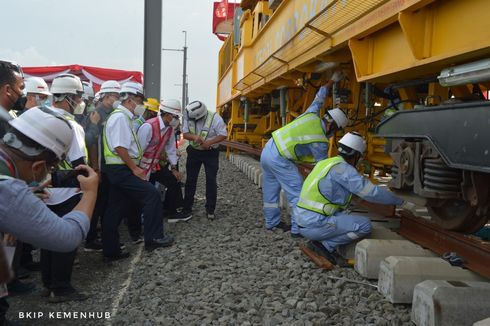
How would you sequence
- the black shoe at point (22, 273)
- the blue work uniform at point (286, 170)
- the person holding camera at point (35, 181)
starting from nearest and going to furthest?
the person holding camera at point (35, 181) → the black shoe at point (22, 273) → the blue work uniform at point (286, 170)

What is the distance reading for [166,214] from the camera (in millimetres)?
6363

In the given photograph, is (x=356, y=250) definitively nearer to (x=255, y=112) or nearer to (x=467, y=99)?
(x=467, y=99)

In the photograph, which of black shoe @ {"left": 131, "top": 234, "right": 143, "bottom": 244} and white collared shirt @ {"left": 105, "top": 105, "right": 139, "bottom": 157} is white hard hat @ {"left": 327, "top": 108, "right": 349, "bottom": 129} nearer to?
white collared shirt @ {"left": 105, "top": 105, "right": 139, "bottom": 157}

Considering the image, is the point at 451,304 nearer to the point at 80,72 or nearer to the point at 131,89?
the point at 131,89

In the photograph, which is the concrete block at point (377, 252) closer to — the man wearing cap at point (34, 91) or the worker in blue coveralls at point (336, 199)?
the worker in blue coveralls at point (336, 199)

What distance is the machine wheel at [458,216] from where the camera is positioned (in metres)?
3.38

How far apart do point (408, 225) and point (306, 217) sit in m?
0.95

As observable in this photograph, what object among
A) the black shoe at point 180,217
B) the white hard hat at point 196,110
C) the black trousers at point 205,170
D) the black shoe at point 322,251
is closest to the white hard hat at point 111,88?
the white hard hat at point 196,110

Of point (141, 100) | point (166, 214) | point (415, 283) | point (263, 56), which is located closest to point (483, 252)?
point (415, 283)

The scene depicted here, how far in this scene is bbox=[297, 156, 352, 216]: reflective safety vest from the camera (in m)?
4.15

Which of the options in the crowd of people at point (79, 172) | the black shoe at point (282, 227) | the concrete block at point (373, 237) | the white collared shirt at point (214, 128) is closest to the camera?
the crowd of people at point (79, 172)

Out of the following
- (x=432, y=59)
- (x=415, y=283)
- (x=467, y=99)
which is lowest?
(x=415, y=283)

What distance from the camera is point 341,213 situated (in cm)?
427

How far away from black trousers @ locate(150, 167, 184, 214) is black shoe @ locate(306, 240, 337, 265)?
2373 millimetres
